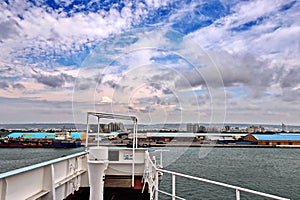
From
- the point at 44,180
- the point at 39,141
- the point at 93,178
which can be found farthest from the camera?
the point at 39,141

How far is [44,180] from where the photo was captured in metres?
4.77

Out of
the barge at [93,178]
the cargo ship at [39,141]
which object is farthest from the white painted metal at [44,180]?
the cargo ship at [39,141]

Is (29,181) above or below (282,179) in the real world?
above

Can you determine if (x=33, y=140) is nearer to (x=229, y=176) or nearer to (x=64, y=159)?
(x=229, y=176)

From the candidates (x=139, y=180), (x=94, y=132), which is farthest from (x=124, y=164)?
(x=94, y=132)

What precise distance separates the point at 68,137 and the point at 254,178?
56066 mm

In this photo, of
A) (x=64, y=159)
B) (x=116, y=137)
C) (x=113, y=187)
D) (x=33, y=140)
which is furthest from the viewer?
(x=33, y=140)

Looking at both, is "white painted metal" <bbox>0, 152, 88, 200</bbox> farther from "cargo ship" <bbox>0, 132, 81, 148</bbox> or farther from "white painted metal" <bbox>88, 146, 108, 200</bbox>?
"cargo ship" <bbox>0, 132, 81, 148</bbox>

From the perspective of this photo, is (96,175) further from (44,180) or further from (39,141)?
(39,141)

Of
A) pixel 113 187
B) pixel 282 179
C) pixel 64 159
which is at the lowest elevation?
pixel 282 179

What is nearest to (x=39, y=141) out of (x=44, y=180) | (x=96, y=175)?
(x=96, y=175)

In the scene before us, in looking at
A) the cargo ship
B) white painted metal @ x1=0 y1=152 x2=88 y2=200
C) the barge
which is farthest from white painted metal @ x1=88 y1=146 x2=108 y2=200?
the cargo ship

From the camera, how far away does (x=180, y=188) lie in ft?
56.7

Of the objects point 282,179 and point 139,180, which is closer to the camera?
point 139,180
